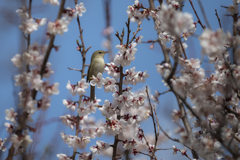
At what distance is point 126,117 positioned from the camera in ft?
8.75

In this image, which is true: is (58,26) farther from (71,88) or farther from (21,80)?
(71,88)

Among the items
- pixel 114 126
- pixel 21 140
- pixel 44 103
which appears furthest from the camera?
pixel 114 126

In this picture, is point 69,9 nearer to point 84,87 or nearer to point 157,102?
point 84,87

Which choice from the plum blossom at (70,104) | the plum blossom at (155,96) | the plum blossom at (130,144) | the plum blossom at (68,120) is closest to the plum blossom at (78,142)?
the plum blossom at (68,120)

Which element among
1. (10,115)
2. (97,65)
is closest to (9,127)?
(10,115)

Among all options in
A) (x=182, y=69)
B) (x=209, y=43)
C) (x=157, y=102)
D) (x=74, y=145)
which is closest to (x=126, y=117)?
(x=157, y=102)

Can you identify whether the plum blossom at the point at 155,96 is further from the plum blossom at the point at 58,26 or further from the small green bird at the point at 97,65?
the small green bird at the point at 97,65

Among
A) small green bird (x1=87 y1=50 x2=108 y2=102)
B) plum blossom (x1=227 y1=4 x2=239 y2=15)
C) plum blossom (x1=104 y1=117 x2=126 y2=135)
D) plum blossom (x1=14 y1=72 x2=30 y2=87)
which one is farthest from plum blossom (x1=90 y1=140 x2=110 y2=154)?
plum blossom (x1=227 y1=4 x2=239 y2=15)

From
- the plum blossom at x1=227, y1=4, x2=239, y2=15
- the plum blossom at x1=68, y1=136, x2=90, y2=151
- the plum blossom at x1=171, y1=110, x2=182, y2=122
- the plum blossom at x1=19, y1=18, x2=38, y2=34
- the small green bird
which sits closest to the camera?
the plum blossom at x1=19, y1=18, x2=38, y2=34

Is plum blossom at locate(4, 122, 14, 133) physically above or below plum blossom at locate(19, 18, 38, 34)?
below

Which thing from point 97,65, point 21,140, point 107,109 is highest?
point 97,65

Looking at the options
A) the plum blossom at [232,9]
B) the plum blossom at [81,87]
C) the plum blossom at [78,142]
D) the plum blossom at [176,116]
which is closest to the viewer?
the plum blossom at [81,87]

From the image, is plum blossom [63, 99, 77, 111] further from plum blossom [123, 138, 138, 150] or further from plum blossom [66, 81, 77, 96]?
plum blossom [123, 138, 138, 150]

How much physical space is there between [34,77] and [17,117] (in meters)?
0.43
